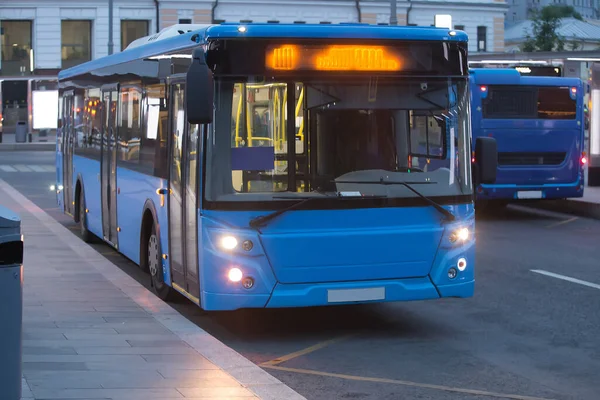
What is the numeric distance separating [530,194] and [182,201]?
38.9ft

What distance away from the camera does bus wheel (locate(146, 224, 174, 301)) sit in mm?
11547

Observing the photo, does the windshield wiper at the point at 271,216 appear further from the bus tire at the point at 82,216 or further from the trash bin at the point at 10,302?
the bus tire at the point at 82,216

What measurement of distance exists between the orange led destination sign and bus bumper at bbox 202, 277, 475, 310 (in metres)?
1.67

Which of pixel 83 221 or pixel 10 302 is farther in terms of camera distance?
pixel 83 221

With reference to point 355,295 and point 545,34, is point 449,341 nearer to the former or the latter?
point 355,295

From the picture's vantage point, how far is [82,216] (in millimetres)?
17328

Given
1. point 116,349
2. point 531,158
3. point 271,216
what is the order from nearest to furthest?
point 116,349, point 271,216, point 531,158

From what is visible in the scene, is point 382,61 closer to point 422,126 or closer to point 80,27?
point 422,126

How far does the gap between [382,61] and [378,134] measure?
57 cm

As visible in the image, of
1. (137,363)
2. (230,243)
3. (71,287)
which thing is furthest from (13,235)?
(71,287)

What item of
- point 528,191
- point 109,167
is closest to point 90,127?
point 109,167

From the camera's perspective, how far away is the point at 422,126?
9.90m

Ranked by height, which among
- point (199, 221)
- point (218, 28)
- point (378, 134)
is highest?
point (218, 28)

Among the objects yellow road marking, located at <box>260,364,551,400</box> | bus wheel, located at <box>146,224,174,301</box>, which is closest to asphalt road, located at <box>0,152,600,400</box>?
yellow road marking, located at <box>260,364,551,400</box>
